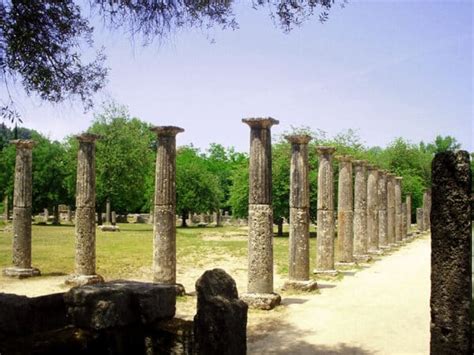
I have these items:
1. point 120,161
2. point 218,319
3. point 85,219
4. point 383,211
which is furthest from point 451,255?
point 120,161

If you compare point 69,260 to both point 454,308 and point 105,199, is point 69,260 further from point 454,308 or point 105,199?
point 105,199

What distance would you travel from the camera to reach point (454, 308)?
16.8 ft

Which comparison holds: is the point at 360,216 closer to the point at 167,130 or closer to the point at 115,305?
the point at 167,130

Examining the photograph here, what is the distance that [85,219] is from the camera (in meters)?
14.9

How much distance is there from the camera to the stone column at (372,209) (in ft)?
82.8

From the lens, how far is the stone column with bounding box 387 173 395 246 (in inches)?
1171

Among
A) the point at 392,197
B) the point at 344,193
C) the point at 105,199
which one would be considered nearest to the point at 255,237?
the point at 344,193

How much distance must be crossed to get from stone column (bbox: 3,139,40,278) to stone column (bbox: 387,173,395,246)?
20235 millimetres

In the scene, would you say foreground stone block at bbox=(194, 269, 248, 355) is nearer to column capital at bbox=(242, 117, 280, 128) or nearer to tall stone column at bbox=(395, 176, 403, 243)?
column capital at bbox=(242, 117, 280, 128)

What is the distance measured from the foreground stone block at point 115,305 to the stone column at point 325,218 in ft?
37.2

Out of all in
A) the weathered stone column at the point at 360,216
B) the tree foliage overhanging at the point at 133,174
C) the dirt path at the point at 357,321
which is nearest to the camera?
the dirt path at the point at 357,321

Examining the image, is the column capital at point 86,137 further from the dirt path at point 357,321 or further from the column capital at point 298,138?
the dirt path at point 357,321

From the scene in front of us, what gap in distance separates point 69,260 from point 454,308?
61.0 ft

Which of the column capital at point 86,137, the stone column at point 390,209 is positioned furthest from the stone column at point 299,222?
the stone column at point 390,209
